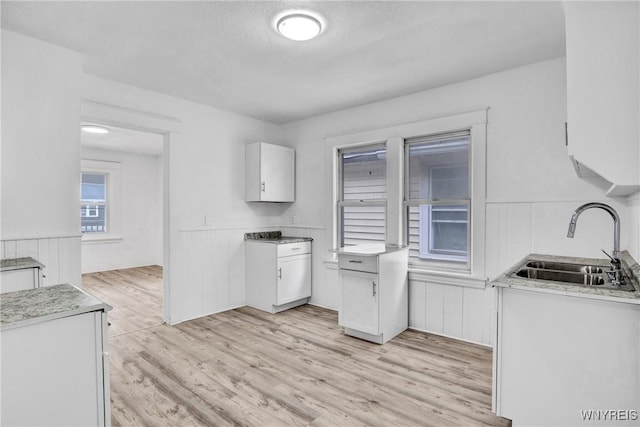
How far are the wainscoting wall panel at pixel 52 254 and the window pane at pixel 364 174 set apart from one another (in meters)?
2.82

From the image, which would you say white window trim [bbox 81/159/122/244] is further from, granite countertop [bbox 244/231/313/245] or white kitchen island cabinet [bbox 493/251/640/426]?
white kitchen island cabinet [bbox 493/251/640/426]

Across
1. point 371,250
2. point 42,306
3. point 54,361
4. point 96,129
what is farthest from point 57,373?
point 96,129

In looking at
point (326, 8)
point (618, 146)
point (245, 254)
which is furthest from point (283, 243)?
point (618, 146)

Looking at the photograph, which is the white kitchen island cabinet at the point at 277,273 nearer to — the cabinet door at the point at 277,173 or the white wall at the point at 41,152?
the cabinet door at the point at 277,173

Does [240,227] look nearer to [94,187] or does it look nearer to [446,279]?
[446,279]

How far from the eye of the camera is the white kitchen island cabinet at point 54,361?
46.4 inches

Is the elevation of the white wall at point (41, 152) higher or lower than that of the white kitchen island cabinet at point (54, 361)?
higher

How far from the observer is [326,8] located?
6.64 ft

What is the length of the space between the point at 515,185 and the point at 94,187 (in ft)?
23.5

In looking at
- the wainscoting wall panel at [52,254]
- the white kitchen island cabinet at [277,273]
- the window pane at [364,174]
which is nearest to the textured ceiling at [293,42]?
the window pane at [364,174]

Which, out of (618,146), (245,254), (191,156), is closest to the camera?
(618,146)

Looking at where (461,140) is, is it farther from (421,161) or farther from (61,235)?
(61,235)

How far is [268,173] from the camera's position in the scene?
4.28 meters

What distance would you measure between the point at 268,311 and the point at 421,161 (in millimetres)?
2510
